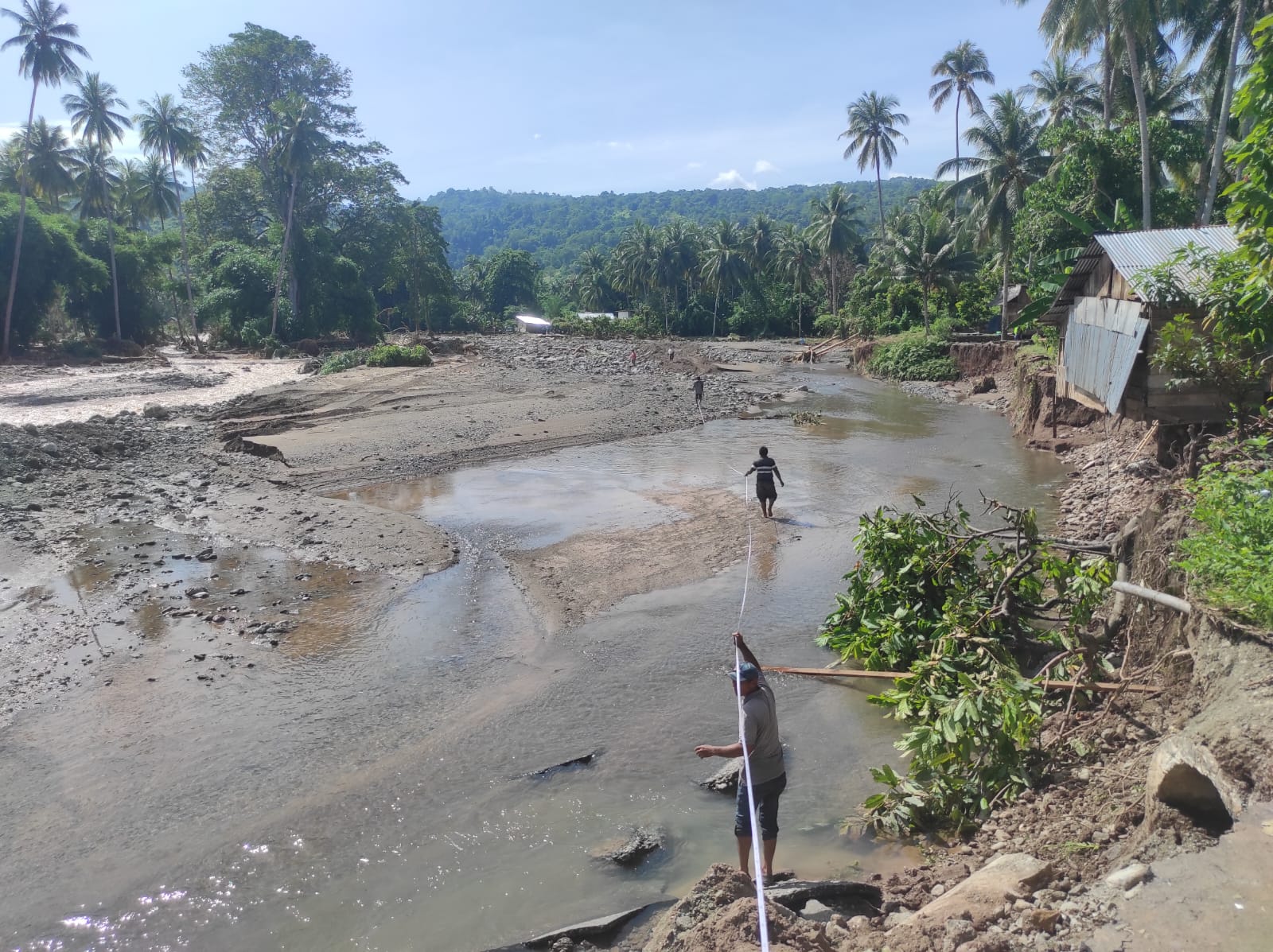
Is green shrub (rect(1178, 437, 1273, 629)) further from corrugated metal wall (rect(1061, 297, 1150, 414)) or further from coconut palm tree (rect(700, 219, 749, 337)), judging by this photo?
coconut palm tree (rect(700, 219, 749, 337))

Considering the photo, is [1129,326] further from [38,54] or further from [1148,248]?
[38,54]

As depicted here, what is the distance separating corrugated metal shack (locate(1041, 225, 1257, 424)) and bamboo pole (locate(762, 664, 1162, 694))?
7486 mm

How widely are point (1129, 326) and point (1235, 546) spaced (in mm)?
8814

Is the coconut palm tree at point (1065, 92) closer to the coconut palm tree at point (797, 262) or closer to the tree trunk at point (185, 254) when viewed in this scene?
the coconut palm tree at point (797, 262)

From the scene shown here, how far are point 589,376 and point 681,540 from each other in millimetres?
28072

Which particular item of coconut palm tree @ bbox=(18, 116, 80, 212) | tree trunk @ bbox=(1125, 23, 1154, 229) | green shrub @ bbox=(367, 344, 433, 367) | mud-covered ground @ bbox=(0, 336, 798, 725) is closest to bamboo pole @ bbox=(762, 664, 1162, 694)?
mud-covered ground @ bbox=(0, 336, 798, 725)

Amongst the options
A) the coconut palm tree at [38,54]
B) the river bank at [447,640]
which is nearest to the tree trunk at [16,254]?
the coconut palm tree at [38,54]

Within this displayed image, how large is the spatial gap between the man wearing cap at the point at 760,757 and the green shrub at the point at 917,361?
3838 cm

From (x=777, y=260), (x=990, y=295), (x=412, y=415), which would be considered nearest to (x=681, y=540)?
(x=412, y=415)

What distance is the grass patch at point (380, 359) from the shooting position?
40938mm

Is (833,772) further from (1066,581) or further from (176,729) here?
(176,729)

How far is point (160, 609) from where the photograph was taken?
11.8 m

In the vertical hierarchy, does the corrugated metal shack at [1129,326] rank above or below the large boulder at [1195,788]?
above

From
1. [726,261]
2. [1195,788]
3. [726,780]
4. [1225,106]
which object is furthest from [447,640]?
[726,261]
